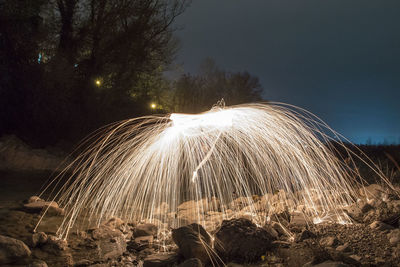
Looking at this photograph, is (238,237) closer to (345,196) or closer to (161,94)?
(345,196)

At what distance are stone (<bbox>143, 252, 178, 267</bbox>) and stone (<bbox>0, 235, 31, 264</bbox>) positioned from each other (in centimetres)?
236

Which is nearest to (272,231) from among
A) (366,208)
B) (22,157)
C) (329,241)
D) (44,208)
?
(329,241)

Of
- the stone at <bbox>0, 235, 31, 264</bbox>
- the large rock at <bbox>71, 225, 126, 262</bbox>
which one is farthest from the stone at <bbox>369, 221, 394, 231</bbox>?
the stone at <bbox>0, 235, 31, 264</bbox>

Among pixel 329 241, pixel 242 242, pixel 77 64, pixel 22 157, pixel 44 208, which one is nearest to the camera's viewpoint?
pixel 329 241

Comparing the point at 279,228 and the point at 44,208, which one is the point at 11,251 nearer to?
the point at 44,208

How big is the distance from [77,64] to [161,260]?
20.1 m

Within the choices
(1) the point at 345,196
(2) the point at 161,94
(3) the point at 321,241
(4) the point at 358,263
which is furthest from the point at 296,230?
(2) the point at 161,94

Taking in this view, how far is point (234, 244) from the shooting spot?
518 centimetres

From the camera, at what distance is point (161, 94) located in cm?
2952

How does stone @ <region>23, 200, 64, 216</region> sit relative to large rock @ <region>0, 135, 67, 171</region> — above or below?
below

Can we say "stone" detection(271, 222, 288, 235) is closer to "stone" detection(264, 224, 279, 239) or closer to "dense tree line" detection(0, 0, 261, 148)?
"stone" detection(264, 224, 279, 239)

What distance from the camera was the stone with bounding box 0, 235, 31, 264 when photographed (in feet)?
17.9

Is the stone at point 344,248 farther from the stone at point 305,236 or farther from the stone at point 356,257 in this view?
the stone at point 305,236

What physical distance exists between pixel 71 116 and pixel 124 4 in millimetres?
9346
